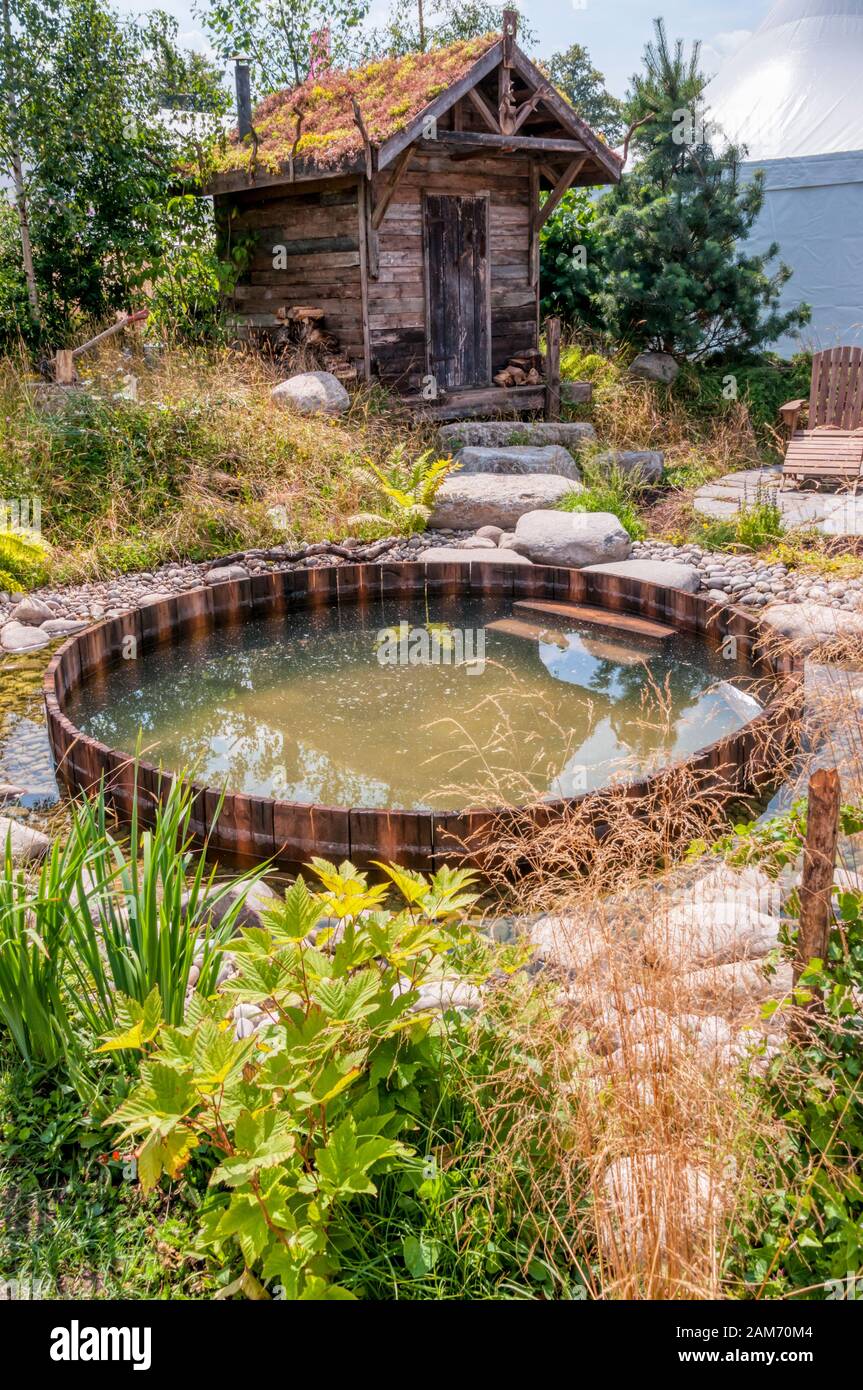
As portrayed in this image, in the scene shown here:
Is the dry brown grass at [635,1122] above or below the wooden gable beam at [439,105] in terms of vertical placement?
below

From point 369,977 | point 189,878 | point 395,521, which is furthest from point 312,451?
point 369,977

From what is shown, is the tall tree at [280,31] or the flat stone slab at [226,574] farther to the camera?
the tall tree at [280,31]

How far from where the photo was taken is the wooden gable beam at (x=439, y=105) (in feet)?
33.6

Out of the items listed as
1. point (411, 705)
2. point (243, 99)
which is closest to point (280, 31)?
point (243, 99)

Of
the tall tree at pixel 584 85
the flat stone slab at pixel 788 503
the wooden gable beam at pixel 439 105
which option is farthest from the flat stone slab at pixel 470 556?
the tall tree at pixel 584 85

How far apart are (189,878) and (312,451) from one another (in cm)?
557

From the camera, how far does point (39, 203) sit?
11922mm

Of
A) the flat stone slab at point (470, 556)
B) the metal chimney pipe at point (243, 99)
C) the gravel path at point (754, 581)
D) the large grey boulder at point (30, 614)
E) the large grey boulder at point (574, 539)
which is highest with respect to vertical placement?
the metal chimney pipe at point (243, 99)

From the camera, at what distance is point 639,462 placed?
10.1m

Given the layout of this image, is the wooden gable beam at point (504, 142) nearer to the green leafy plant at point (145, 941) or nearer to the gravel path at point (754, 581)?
the gravel path at point (754, 581)

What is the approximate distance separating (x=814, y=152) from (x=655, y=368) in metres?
4.28

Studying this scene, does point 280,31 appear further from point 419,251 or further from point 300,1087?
point 300,1087

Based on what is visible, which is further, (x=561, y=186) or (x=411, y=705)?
(x=561, y=186)

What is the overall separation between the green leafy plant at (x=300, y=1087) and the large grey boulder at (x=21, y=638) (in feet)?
15.5
